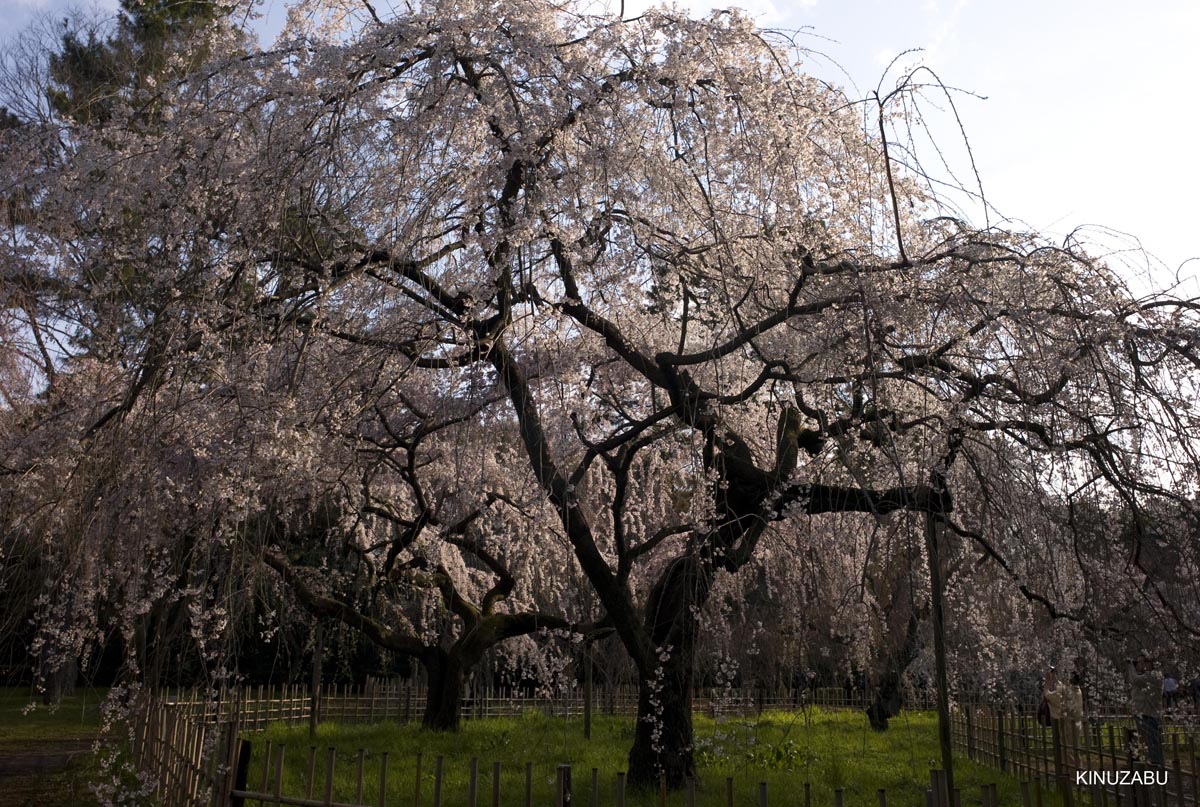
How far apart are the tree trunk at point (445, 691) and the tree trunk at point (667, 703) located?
4681 millimetres

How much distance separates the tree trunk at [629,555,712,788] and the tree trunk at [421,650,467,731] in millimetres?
4681

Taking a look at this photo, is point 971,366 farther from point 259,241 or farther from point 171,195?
point 171,195

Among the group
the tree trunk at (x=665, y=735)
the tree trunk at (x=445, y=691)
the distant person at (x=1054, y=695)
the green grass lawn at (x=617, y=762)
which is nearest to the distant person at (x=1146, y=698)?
the green grass lawn at (x=617, y=762)

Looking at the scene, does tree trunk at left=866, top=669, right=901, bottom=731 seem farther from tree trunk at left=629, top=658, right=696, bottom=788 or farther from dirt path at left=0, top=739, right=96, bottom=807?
dirt path at left=0, top=739, right=96, bottom=807

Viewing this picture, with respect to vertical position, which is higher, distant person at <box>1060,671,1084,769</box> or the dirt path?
→ distant person at <box>1060,671,1084,769</box>

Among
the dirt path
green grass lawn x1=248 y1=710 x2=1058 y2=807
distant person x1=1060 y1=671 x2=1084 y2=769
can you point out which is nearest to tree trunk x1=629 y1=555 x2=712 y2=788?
green grass lawn x1=248 y1=710 x2=1058 y2=807

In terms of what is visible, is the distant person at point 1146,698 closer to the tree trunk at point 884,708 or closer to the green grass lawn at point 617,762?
the green grass lawn at point 617,762

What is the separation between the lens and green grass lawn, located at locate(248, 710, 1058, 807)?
594cm

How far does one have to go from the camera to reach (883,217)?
4.41 m

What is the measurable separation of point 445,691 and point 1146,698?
765 cm

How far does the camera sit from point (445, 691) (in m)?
10.6

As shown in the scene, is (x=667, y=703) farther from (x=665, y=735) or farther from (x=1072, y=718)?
(x=1072, y=718)

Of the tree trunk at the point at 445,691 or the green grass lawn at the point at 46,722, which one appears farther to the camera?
the green grass lawn at the point at 46,722

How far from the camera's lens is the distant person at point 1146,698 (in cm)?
461
